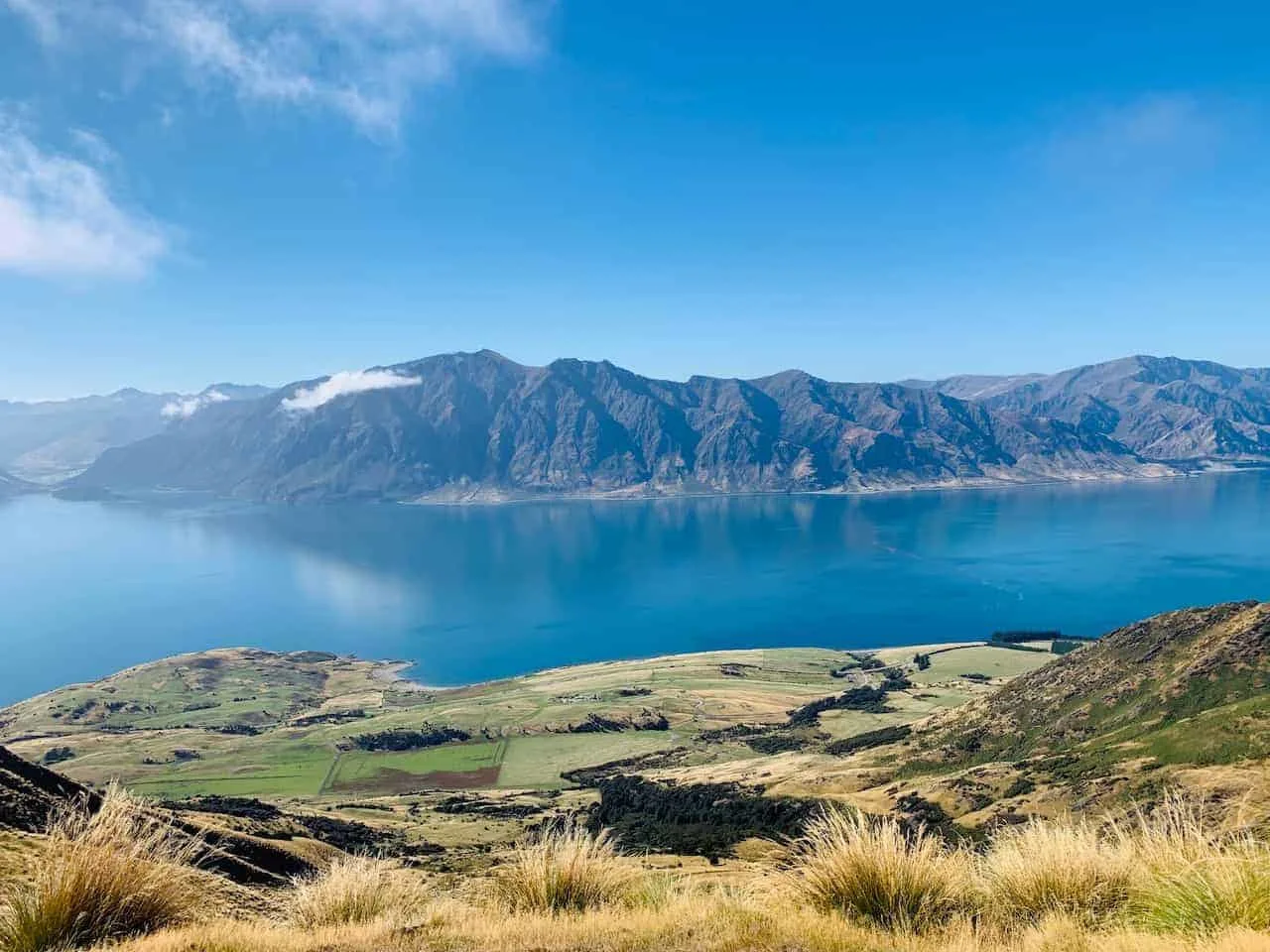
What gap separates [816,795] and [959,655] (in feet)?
297

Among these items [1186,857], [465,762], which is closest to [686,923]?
[1186,857]

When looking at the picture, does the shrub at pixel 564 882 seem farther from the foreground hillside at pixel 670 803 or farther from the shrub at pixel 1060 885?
the shrub at pixel 1060 885

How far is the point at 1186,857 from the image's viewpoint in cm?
739

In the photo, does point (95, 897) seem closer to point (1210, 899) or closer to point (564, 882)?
point (564, 882)

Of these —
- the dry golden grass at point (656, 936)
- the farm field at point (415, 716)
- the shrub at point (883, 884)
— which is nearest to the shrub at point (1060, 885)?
the shrub at point (883, 884)

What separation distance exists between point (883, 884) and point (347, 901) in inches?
225

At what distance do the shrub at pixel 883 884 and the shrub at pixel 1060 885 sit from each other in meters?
0.40

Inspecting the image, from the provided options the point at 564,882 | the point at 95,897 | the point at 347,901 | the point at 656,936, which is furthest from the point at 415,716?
the point at 656,936

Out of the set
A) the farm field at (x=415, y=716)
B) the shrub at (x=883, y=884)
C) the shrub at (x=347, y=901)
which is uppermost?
the shrub at (x=883, y=884)

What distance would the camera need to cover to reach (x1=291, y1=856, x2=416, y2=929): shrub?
7.95 m

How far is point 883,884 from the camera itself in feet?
24.7

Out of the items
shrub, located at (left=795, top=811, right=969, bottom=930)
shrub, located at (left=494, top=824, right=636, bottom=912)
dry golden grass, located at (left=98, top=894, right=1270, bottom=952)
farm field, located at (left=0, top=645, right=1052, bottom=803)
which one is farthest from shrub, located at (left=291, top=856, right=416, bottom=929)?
farm field, located at (left=0, top=645, right=1052, bottom=803)

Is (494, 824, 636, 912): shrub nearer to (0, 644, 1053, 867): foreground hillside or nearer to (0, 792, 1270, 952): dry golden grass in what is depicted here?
(0, 792, 1270, 952): dry golden grass

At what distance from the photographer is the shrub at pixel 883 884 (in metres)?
7.41
